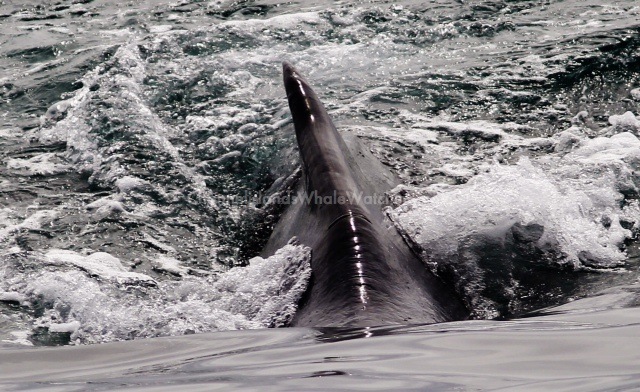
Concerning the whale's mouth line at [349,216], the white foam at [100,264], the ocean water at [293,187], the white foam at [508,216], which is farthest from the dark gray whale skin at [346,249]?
the white foam at [100,264]

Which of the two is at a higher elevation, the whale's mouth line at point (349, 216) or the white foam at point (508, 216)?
the whale's mouth line at point (349, 216)

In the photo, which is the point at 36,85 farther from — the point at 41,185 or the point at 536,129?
the point at 536,129

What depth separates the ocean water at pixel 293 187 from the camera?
10.4 ft

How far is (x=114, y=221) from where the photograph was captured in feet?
25.1

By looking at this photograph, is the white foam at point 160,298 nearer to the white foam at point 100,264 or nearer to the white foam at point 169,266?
the white foam at point 100,264

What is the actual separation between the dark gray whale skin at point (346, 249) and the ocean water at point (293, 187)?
0.20 metres

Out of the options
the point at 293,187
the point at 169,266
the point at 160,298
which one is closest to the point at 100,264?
the point at 169,266

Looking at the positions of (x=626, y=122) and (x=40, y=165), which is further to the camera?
(x=40, y=165)

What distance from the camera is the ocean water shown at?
3174 mm

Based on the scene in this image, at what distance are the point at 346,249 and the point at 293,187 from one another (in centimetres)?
252

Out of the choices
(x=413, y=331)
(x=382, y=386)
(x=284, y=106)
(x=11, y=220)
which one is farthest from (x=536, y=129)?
(x=382, y=386)

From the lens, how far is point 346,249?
16.4 ft

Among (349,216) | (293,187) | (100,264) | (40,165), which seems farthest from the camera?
(40,165)

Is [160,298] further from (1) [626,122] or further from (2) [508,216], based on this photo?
(1) [626,122]
